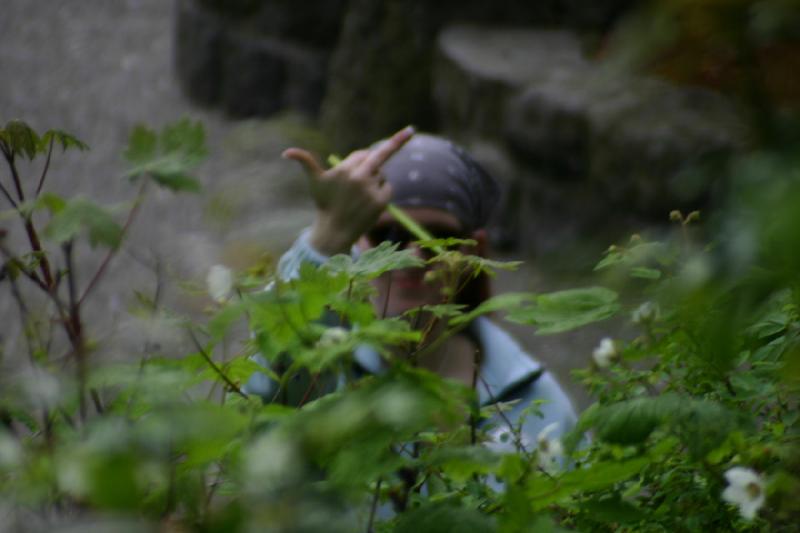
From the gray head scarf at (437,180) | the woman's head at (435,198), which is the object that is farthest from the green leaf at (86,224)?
the gray head scarf at (437,180)

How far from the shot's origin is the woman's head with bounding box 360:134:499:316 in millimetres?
2244

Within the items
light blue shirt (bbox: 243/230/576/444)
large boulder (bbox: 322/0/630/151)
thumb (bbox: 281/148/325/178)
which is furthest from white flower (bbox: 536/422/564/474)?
large boulder (bbox: 322/0/630/151)

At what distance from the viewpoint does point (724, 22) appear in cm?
54

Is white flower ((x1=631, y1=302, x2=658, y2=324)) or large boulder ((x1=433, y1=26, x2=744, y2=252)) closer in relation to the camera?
white flower ((x1=631, y1=302, x2=658, y2=324))

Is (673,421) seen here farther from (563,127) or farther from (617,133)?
(563,127)

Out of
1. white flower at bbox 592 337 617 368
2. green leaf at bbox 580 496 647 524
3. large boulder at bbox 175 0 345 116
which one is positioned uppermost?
white flower at bbox 592 337 617 368

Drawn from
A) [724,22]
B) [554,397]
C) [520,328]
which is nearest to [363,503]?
[724,22]

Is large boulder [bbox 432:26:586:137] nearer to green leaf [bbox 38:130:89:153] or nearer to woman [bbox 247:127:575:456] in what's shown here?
woman [bbox 247:127:575:456]

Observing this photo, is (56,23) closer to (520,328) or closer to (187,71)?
(187,71)

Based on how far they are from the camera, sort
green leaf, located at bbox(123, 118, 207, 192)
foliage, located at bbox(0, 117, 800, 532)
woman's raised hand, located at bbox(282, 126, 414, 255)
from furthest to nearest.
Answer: woman's raised hand, located at bbox(282, 126, 414, 255) → green leaf, located at bbox(123, 118, 207, 192) → foliage, located at bbox(0, 117, 800, 532)

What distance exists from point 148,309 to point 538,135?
4818mm

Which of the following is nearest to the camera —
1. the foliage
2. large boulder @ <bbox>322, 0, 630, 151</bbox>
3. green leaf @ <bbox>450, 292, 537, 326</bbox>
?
the foliage

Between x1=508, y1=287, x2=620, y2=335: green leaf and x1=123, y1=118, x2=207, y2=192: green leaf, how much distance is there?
285 millimetres

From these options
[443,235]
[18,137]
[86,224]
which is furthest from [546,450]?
[443,235]
